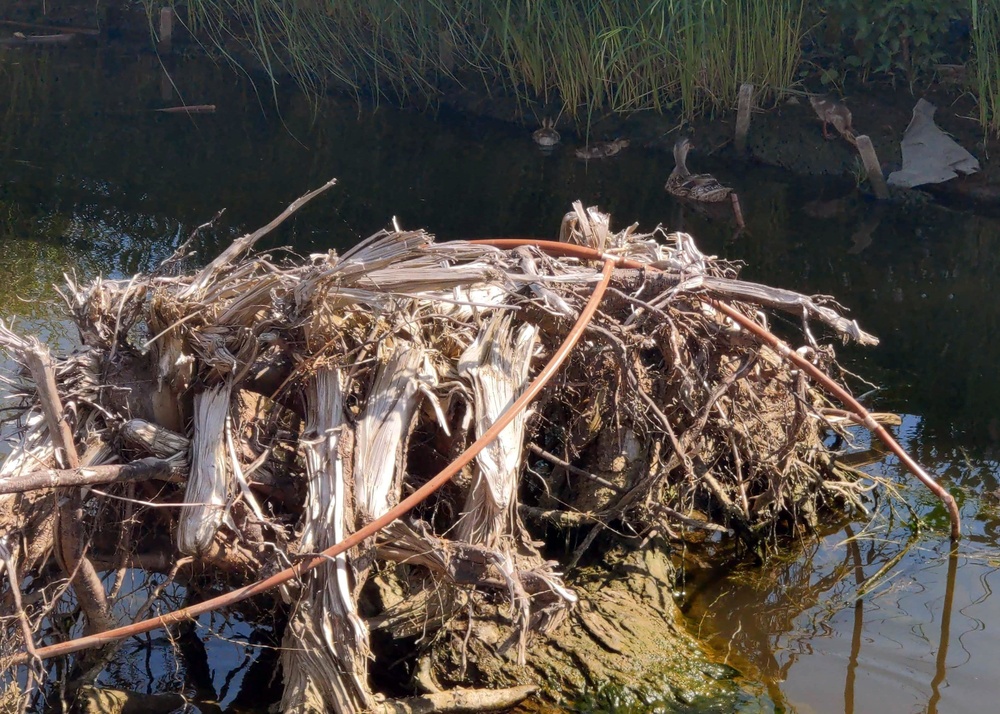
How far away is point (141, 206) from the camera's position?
814 cm

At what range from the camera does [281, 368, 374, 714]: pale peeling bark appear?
2529 mm

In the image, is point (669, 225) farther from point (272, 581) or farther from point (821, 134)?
point (272, 581)

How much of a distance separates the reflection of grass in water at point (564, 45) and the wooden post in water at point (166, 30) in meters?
0.78

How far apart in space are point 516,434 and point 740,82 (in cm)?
756

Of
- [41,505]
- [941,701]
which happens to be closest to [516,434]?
[41,505]

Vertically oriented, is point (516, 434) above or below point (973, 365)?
above

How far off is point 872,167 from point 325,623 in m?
7.52

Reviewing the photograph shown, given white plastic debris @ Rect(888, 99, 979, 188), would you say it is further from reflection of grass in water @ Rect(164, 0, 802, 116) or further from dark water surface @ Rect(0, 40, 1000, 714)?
reflection of grass in water @ Rect(164, 0, 802, 116)

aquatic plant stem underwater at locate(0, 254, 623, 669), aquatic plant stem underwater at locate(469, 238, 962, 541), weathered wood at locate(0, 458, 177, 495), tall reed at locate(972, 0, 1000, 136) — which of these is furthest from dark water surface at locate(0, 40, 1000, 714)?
tall reed at locate(972, 0, 1000, 136)

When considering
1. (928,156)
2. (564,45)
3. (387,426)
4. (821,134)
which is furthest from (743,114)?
(387,426)

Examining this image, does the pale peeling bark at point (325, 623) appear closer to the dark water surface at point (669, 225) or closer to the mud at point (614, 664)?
the mud at point (614, 664)

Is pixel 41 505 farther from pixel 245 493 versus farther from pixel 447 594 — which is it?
pixel 447 594

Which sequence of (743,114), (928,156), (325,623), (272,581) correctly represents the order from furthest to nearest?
(743,114)
(928,156)
(325,623)
(272,581)

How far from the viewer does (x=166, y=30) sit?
12.0 m
